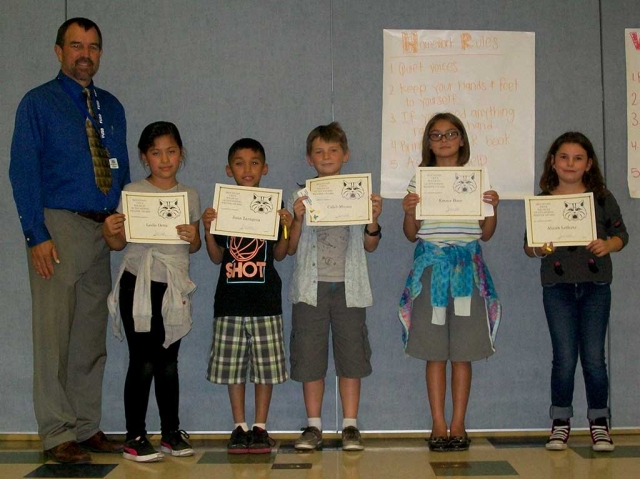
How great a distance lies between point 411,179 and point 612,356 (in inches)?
58.7

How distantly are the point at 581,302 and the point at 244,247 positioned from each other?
1.68m

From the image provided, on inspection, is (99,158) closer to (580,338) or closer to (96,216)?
(96,216)

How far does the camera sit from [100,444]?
351 cm

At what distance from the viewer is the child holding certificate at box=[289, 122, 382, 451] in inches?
137

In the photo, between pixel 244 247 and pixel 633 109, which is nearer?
pixel 244 247

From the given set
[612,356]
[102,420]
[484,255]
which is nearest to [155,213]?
[102,420]

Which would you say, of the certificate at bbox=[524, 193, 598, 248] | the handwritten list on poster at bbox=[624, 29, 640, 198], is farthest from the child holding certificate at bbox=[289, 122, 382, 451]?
the handwritten list on poster at bbox=[624, 29, 640, 198]

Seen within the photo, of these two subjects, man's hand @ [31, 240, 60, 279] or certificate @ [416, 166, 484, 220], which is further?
certificate @ [416, 166, 484, 220]

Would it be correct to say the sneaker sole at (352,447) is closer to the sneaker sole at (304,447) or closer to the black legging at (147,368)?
the sneaker sole at (304,447)

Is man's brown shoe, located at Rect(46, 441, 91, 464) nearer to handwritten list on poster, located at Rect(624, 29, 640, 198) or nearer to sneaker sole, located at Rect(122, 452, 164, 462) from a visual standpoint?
sneaker sole, located at Rect(122, 452, 164, 462)

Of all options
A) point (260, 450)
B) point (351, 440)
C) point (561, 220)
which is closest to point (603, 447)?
point (561, 220)

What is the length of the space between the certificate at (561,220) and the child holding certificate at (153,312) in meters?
1.66

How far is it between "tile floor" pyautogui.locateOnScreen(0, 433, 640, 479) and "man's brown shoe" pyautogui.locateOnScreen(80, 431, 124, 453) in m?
0.07

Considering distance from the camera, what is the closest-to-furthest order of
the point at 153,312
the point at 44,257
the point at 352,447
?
the point at 44,257 < the point at 153,312 < the point at 352,447
